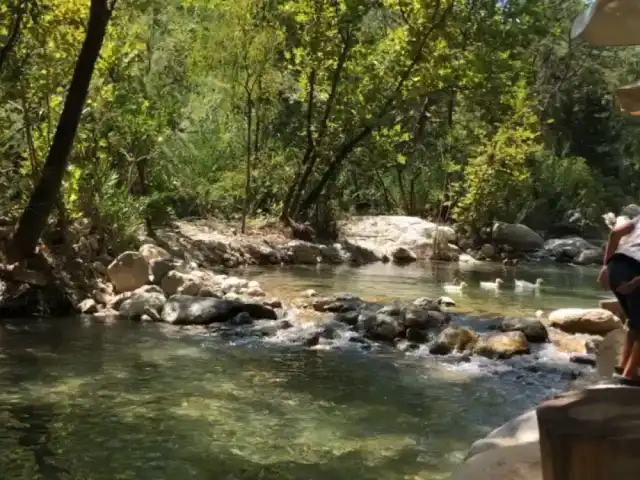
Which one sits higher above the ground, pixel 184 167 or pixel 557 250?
pixel 184 167

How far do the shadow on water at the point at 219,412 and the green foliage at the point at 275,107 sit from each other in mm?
3380

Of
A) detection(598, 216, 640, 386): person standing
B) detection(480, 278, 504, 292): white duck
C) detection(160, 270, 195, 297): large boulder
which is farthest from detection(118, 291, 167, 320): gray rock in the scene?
detection(598, 216, 640, 386): person standing

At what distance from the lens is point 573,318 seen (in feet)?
29.5

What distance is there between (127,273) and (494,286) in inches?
238

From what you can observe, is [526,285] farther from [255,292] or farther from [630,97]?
[630,97]

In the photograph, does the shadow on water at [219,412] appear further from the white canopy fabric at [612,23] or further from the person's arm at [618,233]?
the white canopy fabric at [612,23]

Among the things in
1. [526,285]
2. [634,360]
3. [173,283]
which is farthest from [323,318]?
[634,360]

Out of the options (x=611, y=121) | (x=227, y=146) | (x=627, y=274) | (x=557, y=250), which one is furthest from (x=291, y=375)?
(x=611, y=121)

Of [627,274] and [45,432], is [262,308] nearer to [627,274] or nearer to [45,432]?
[45,432]

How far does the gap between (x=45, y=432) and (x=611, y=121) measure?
27.3 m

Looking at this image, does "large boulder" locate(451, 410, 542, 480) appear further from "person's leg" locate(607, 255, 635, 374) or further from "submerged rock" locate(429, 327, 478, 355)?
"submerged rock" locate(429, 327, 478, 355)

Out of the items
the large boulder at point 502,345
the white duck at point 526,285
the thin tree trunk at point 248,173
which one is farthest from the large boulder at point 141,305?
the white duck at point 526,285

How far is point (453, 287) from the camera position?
489 inches

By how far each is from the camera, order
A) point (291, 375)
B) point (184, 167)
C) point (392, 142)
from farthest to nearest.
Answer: point (392, 142)
point (184, 167)
point (291, 375)
